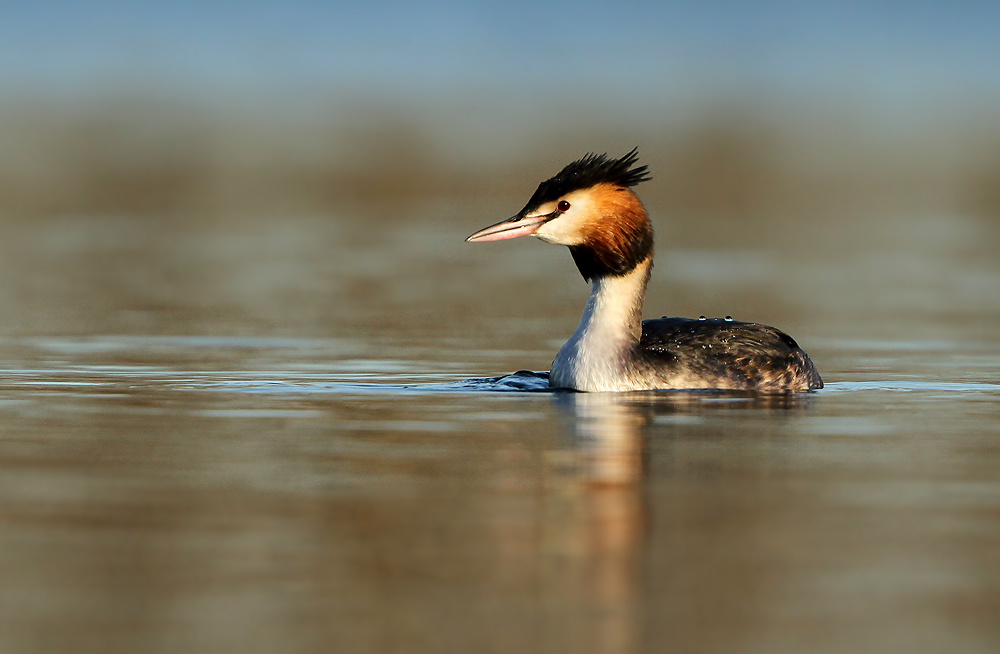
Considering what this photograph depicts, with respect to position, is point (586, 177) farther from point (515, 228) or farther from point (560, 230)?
point (515, 228)

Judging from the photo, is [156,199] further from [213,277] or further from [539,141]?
[539,141]

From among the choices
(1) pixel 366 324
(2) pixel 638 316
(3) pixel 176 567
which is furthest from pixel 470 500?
(1) pixel 366 324

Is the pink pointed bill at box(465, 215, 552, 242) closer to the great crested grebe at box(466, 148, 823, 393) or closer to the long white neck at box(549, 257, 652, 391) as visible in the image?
the great crested grebe at box(466, 148, 823, 393)

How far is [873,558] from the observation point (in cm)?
742

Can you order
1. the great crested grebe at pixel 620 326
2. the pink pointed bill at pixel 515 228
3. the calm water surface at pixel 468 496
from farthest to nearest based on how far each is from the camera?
the great crested grebe at pixel 620 326, the pink pointed bill at pixel 515 228, the calm water surface at pixel 468 496

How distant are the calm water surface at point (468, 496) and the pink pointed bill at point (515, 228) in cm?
103

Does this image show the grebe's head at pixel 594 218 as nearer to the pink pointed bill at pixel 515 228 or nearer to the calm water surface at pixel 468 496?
the pink pointed bill at pixel 515 228

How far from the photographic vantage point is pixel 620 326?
12.9 meters

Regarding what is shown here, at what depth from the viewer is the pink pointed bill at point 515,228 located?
498 inches

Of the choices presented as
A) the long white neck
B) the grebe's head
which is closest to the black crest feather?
the grebe's head

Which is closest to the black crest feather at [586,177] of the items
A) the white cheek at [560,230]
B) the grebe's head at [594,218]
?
the grebe's head at [594,218]

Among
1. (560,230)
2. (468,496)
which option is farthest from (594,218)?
(468,496)

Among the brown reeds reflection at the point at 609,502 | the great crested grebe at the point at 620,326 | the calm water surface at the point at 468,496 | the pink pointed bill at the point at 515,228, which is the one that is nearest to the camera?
the calm water surface at the point at 468,496

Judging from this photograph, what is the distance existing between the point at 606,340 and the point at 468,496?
14.4ft
